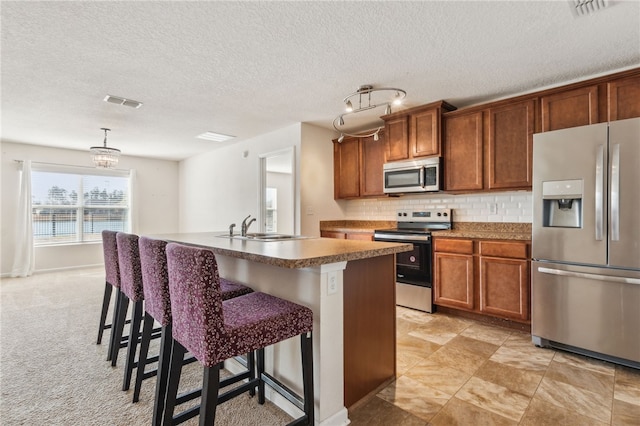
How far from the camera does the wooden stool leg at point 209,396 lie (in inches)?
49.3

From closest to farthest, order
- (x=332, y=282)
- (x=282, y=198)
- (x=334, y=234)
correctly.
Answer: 1. (x=332, y=282)
2. (x=334, y=234)
3. (x=282, y=198)

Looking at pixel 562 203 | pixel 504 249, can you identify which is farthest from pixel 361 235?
pixel 562 203

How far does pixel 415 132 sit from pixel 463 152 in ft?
2.10

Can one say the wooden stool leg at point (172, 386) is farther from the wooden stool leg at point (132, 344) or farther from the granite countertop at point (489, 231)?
the granite countertop at point (489, 231)

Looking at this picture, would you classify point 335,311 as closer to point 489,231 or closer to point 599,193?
point 599,193

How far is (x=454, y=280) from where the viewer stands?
346 cm

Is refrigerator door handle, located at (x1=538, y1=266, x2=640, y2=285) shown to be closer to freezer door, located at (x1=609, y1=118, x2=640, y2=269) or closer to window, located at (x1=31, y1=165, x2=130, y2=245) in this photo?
freezer door, located at (x1=609, y1=118, x2=640, y2=269)

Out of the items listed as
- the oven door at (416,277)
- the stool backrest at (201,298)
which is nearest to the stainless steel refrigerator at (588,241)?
the oven door at (416,277)

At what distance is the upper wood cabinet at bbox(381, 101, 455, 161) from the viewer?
372 centimetres

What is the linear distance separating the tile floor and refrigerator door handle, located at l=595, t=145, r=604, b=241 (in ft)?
3.41

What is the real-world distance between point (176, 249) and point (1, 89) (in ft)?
11.4

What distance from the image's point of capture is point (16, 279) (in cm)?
545

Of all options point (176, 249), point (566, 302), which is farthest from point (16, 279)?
point (566, 302)

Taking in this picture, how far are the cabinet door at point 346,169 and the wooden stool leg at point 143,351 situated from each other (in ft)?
11.1
